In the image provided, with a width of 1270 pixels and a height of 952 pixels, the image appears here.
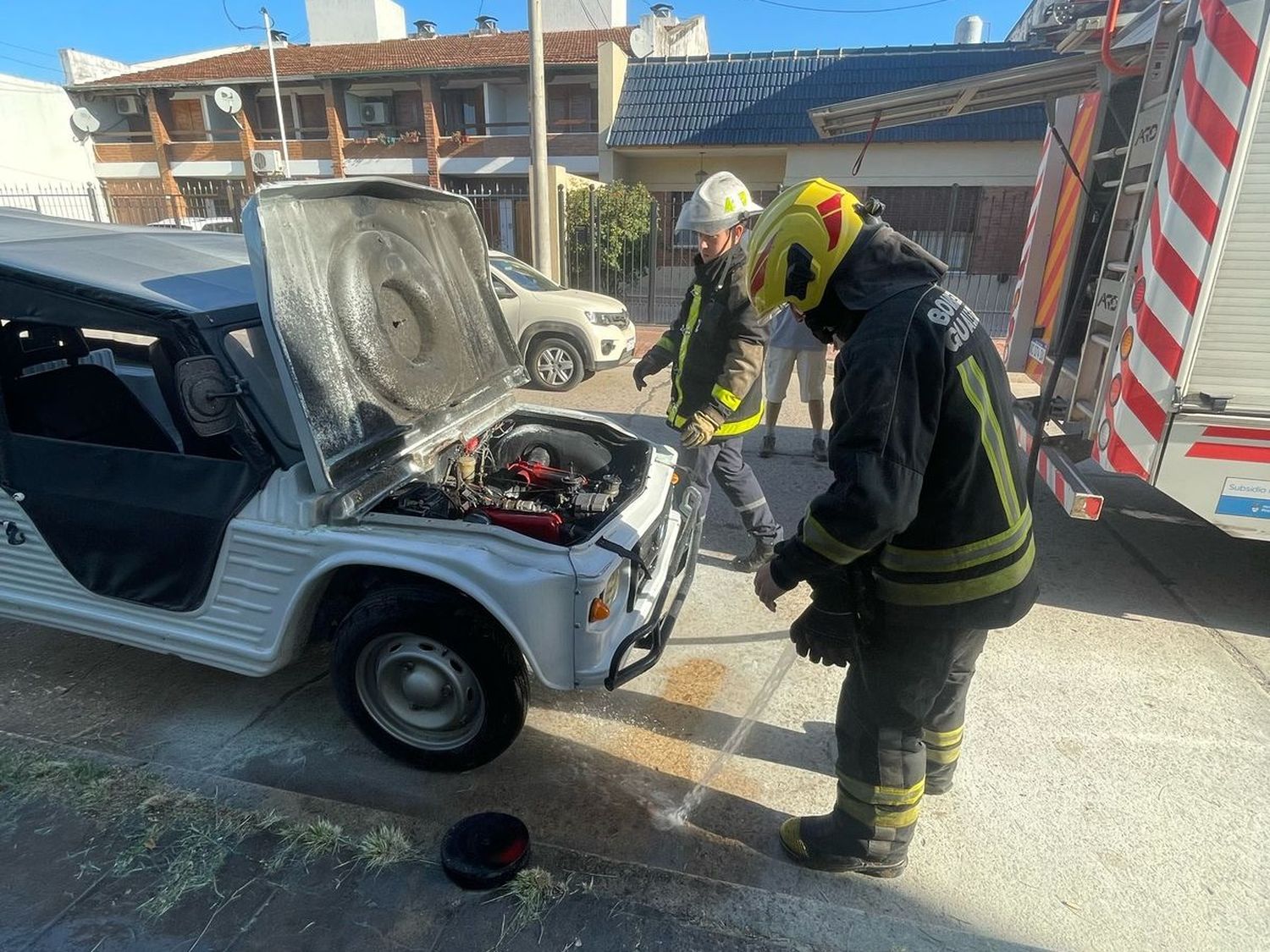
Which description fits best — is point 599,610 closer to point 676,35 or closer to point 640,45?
point 640,45

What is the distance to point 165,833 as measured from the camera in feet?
7.66


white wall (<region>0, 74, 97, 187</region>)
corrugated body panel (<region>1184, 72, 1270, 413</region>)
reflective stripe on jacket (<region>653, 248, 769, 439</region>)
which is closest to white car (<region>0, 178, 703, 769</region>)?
reflective stripe on jacket (<region>653, 248, 769, 439</region>)

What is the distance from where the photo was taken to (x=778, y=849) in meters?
2.36

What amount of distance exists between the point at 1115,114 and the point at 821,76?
53.0ft

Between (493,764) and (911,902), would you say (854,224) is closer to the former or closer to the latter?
(911,902)

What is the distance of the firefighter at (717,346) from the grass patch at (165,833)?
2.23 meters

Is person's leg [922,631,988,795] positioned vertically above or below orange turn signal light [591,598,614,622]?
below

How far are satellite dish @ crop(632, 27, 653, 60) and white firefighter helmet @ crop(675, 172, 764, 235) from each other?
1979 centimetres

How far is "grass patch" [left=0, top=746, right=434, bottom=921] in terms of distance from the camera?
7.19ft

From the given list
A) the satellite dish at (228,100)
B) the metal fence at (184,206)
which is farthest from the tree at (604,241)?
the satellite dish at (228,100)

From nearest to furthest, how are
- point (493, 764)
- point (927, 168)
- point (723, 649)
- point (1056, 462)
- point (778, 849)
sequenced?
point (778, 849) < point (493, 764) < point (723, 649) < point (1056, 462) < point (927, 168)

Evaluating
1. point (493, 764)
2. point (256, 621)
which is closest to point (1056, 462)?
point (493, 764)

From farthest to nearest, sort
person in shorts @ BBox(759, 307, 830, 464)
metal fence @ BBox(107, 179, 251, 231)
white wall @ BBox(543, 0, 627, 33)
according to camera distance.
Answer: white wall @ BBox(543, 0, 627, 33)
metal fence @ BBox(107, 179, 251, 231)
person in shorts @ BBox(759, 307, 830, 464)

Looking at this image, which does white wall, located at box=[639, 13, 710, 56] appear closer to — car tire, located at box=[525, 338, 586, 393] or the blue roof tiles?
the blue roof tiles
